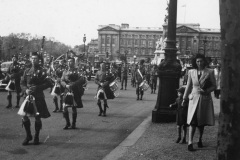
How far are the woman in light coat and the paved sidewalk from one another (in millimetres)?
411

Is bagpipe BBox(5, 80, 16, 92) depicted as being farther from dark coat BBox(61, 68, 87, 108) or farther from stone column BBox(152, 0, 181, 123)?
stone column BBox(152, 0, 181, 123)

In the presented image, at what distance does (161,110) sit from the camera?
11039mm

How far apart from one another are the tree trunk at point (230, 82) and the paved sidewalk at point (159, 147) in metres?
2.10

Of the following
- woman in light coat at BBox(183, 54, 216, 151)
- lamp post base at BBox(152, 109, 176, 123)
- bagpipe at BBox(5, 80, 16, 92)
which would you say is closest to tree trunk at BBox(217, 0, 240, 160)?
woman in light coat at BBox(183, 54, 216, 151)

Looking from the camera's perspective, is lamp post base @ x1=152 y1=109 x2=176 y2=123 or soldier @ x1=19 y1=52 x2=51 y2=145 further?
lamp post base @ x1=152 y1=109 x2=176 y2=123

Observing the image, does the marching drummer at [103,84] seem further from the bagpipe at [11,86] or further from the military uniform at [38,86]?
the military uniform at [38,86]

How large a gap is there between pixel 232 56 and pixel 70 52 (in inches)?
359

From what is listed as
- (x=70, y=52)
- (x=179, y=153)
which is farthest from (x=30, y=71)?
(x=70, y=52)

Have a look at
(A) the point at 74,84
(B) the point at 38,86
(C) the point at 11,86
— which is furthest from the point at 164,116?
(C) the point at 11,86

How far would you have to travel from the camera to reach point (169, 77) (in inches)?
429

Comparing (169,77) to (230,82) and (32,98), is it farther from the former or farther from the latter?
(230,82)

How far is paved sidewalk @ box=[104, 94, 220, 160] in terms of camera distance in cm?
656

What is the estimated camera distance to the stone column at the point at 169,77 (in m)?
10.8

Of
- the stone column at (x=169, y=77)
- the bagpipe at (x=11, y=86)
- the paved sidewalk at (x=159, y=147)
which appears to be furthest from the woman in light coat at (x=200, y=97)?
the bagpipe at (x=11, y=86)
